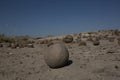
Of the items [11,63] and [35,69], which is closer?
[35,69]

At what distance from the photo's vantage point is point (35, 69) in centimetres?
712

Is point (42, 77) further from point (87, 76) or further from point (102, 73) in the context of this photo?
point (102, 73)

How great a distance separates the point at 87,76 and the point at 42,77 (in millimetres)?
1608

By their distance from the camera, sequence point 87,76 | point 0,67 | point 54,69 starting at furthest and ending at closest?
1. point 0,67
2. point 54,69
3. point 87,76

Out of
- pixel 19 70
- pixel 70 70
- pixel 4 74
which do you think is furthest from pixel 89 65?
pixel 4 74

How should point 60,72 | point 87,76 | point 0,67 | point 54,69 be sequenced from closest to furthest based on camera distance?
point 87,76, point 60,72, point 54,69, point 0,67

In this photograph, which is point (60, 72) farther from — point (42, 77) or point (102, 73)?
point (102, 73)

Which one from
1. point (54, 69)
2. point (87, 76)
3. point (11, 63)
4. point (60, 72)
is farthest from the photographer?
point (11, 63)

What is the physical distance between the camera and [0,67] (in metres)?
7.68

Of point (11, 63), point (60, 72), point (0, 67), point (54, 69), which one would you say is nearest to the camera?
point (60, 72)

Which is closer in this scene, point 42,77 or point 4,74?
point 42,77

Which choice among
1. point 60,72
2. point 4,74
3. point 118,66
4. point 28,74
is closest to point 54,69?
point 60,72

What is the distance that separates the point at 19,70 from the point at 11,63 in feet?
4.81

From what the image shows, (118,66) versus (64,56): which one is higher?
(64,56)
